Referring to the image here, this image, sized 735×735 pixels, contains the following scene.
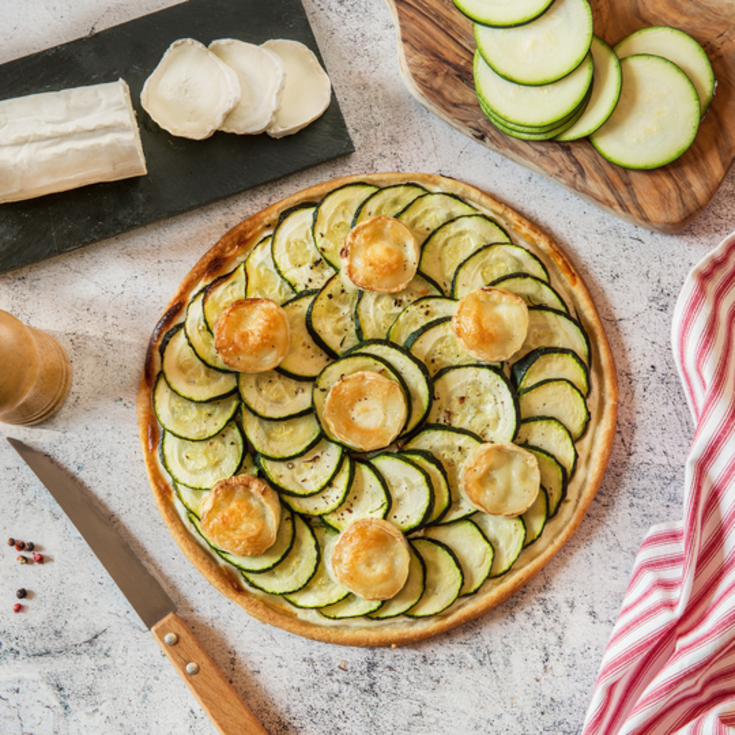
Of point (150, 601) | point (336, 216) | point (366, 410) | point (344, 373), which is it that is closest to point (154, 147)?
point (336, 216)

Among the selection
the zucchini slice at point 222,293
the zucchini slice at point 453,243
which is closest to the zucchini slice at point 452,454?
the zucchini slice at point 453,243

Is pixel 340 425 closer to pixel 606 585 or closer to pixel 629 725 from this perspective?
pixel 606 585

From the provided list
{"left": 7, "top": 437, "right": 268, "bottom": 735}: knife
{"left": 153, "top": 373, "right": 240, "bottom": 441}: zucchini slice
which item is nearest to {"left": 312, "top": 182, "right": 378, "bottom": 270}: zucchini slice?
{"left": 153, "top": 373, "right": 240, "bottom": 441}: zucchini slice

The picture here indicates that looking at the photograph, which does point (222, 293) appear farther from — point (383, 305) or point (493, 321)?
point (493, 321)

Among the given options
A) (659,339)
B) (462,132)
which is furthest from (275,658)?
(462,132)

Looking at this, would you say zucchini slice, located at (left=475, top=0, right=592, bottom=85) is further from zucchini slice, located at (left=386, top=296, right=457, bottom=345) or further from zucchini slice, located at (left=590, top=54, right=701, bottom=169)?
zucchini slice, located at (left=386, top=296, right=457, bottom=345)
